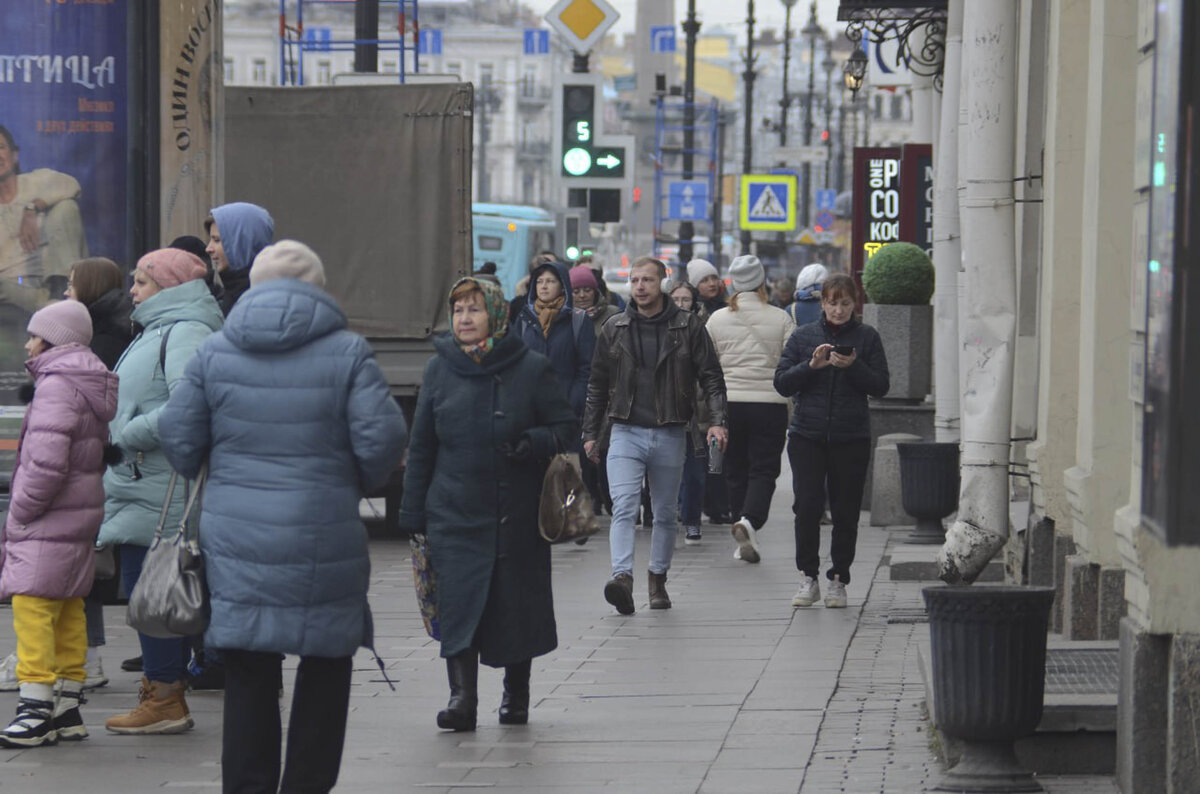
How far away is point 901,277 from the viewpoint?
62.4 feet

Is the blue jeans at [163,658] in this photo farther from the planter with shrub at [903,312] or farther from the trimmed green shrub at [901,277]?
the trimmed green shrub at [901,277]

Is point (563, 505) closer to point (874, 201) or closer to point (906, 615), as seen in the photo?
point (906, 615)

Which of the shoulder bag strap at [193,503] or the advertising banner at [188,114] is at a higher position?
the advertising banner at [188,114]

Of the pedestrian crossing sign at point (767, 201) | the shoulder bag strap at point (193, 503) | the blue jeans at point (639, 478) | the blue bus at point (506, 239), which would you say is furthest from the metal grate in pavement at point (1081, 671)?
the blue bus at point (506, 239)

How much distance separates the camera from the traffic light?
19766 millimetres

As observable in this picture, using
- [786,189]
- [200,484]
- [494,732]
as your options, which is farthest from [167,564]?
[786,189]

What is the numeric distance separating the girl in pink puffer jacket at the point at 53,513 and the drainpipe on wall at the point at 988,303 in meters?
3.41

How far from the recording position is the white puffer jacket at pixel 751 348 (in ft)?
49.2

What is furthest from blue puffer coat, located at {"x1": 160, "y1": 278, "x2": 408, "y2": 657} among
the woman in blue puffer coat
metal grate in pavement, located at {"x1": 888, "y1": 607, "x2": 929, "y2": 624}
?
metal grate in pavement, located at {"x1": 888, "y1": 607, "x2": 929, "y2": 624}

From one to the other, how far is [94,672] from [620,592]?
3.04 meters

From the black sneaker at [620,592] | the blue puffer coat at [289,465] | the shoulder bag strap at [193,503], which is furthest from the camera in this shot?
the black sneaker at [620,592]

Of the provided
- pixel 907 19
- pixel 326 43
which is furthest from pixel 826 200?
pixel 326 43

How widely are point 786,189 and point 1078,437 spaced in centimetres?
3165

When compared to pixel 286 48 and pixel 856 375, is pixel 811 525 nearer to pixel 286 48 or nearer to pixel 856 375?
pixel 856 375
